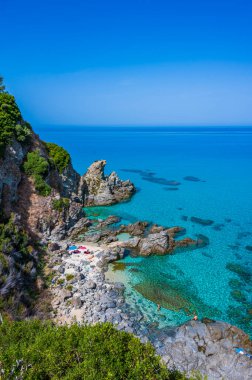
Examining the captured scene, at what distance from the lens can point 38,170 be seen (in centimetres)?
4050

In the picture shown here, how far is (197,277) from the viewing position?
30406 mm

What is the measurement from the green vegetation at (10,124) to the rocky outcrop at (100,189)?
621 inches

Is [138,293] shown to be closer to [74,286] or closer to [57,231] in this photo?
[74,286]

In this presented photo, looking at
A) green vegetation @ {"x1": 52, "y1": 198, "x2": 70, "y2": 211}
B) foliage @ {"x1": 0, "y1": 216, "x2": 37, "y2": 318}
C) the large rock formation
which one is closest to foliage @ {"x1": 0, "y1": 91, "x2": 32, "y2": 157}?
green vegetation @ {"x1": 52, "y1": 198, "x2": 70, "y2": 211}

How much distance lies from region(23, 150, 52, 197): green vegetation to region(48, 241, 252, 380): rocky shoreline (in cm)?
1102

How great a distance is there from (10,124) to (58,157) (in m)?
11.2

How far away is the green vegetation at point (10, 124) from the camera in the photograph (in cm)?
3644

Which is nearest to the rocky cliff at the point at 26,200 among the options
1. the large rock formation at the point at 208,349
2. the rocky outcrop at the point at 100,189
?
the rocky outcrop at the point at 100,189

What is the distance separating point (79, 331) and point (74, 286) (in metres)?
13.3

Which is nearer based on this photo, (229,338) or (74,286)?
(229,338)

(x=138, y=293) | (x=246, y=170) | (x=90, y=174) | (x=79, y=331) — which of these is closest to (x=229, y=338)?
(x=138, y=293)

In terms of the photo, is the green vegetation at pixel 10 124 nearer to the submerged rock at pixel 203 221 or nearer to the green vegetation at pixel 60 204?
the green vegetation at pixel 60 204

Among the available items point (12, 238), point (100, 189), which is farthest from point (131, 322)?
point (100, 189)

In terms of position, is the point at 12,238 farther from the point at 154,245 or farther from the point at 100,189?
the point at 100,189
